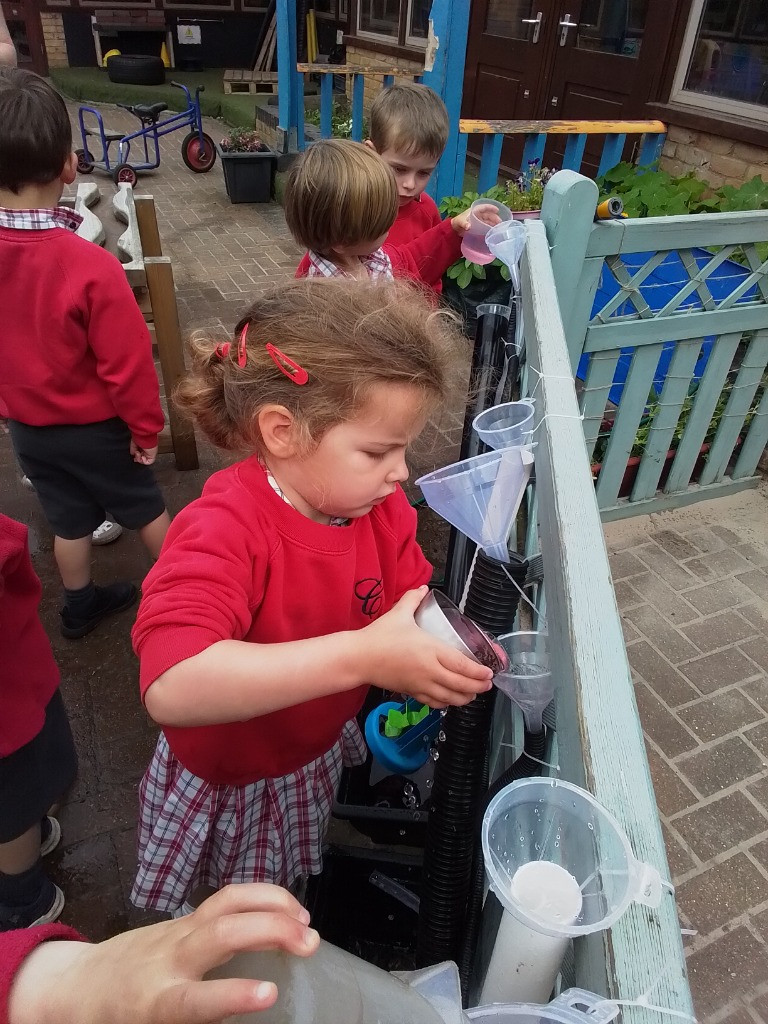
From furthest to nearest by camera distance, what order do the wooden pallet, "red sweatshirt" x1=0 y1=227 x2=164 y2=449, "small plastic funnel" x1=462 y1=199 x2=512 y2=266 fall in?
the wooden pallet → "small plastic funnel" x1=462 y1=199 x2=512 y2=266 → "red sweatshirt" x1=0 y1=227 x2=164 y2=449

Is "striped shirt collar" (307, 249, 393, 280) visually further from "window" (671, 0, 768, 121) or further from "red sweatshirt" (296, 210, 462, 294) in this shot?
"window" (671, 0, 768, 121)

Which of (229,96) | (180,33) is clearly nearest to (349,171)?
(229,96)

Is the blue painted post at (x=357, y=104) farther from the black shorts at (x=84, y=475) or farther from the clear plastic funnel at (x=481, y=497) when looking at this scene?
the clear plastic funnel at (x=481, y=497)

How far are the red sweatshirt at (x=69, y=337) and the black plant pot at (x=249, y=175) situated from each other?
645 centimetres

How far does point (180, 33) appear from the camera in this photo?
571 inches

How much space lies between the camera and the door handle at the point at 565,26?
629 cm

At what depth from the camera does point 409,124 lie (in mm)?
2709

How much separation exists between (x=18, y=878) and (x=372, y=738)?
3.09ft

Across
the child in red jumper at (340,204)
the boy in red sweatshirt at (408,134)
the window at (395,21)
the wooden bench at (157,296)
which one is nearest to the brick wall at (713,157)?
the boy in red sweatshirt at (408,134)

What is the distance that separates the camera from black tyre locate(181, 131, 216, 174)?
8.95 m

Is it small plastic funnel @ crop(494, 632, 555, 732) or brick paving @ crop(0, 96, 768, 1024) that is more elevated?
small plastic funnel @ crop(494, 632, 555, 732)

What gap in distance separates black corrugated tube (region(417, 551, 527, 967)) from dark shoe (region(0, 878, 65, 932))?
108 centimetres

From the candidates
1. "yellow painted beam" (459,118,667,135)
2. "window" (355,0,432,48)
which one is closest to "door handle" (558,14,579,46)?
"window" (355,0,432,48)

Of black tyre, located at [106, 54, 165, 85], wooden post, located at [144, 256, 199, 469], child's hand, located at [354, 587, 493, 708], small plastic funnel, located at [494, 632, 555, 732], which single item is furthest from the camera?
black tyre, located at [106, 54, 165, 85]
